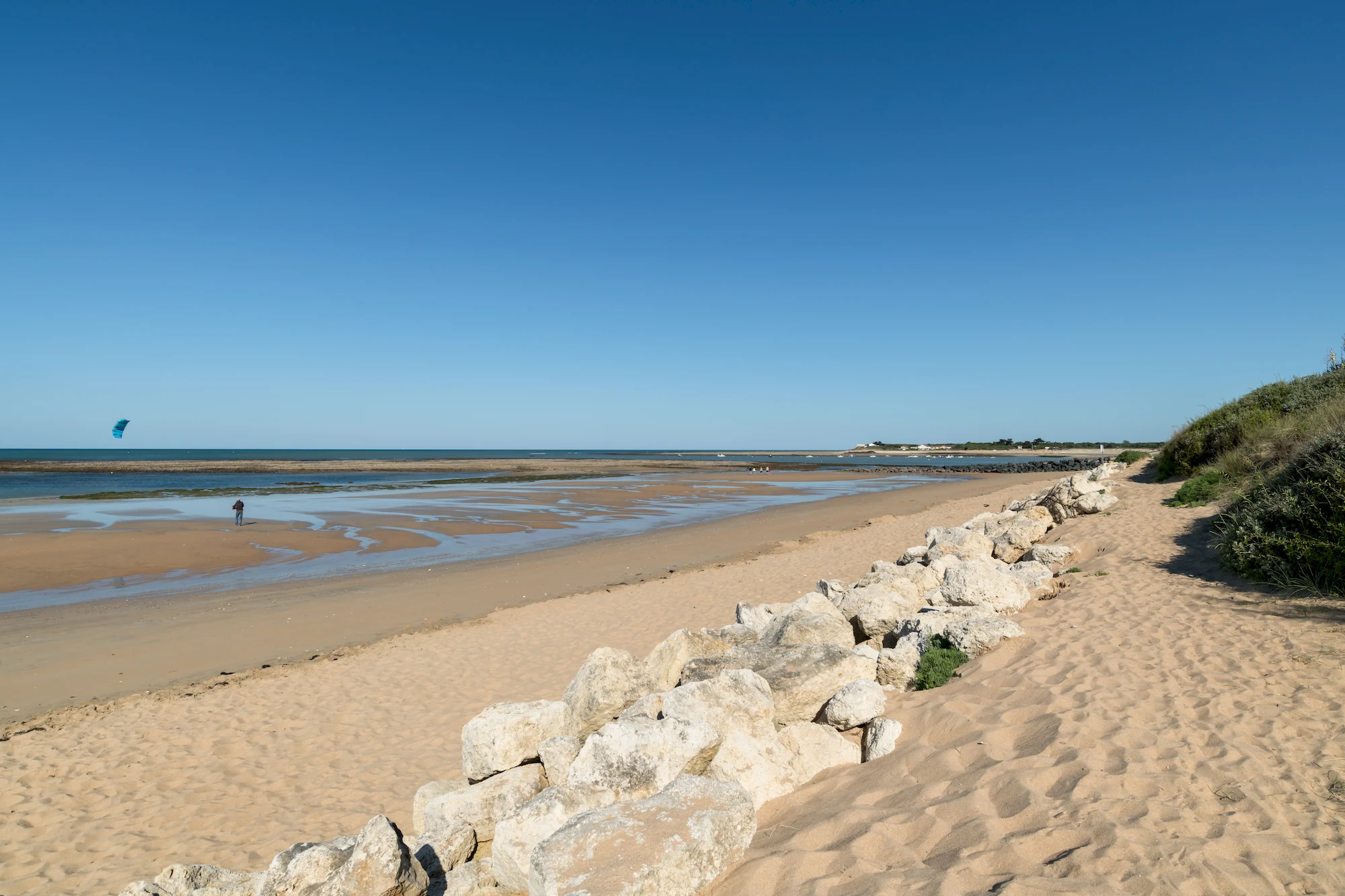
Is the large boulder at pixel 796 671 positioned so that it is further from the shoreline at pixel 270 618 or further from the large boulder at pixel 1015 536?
the shoreline at pixel 270 618

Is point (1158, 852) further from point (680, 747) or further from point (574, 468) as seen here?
point (574, 468)

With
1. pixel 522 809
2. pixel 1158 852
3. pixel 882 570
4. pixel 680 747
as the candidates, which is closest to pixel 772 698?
pixel 680 747

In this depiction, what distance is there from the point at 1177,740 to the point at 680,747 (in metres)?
3.30

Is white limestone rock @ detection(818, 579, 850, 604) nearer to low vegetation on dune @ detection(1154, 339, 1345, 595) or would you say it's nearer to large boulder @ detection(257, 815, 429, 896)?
low vegetation on dune @ detection(1154, 339, 1345, 595)

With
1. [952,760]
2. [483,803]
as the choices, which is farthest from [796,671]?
[483,803]

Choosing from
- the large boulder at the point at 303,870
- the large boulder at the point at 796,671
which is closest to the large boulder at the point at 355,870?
the large boulder at the point at 303,870

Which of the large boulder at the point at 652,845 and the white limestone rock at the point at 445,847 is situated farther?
the white limestone rock at the point at 445,847

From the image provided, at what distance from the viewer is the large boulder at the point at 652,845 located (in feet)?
10.7

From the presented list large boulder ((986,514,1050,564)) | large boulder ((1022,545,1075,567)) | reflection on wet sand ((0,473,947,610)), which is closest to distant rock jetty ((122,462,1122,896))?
large boulder ((1022,545,1075,567))

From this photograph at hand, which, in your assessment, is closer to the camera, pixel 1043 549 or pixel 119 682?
pixel 119 682

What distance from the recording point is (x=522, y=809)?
4.02 m

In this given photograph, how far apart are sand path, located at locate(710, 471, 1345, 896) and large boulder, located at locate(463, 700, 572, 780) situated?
6.28 ft

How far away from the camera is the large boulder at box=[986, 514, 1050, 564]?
11742 mm

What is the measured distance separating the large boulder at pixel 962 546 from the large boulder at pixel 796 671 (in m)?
5.16
